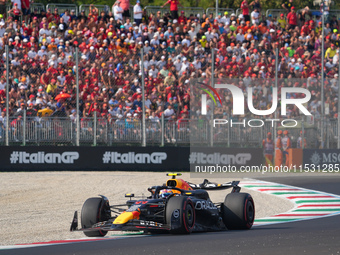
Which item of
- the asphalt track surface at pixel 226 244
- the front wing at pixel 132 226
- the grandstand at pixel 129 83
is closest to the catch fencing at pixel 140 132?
the grandstand at pixel 129 83

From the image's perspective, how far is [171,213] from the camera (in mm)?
9078

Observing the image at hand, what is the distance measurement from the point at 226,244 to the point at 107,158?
14.3 metres

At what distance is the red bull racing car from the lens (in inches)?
358

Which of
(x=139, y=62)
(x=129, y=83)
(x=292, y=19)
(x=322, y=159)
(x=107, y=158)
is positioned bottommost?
(x=322, y=159)

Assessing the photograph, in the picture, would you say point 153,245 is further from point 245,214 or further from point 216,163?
point 216,163

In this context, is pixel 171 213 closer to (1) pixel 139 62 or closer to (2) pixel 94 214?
(2) pixel 94 214

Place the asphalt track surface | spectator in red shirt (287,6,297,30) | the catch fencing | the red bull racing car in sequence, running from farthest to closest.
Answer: spectator in red shirt (287,6,297,30) < the catch fencing < the red bull racing car < the asphalt track surface

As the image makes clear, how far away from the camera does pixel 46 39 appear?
23062 mm

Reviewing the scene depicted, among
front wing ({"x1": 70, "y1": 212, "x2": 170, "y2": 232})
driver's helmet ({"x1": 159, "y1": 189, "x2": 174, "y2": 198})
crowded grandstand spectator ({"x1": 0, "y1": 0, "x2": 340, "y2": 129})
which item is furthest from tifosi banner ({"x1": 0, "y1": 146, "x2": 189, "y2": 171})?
front wing ({"x1": 70, "y1": 212, "x2": 170, "y2": 232})

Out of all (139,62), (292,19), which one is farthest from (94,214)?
(292,19)

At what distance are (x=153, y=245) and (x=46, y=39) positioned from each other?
629 inches

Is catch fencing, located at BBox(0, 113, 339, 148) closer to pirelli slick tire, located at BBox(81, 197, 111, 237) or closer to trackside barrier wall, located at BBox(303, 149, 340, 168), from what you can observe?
trackside barrier wall, located at BBox(303, 149, 340, 168)

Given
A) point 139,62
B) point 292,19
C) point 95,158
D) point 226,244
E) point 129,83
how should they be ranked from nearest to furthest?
point 226,244 < point 129,83 < point 139,62 < point 95,158 < point 292,19

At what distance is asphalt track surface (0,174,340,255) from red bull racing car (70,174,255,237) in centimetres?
20
